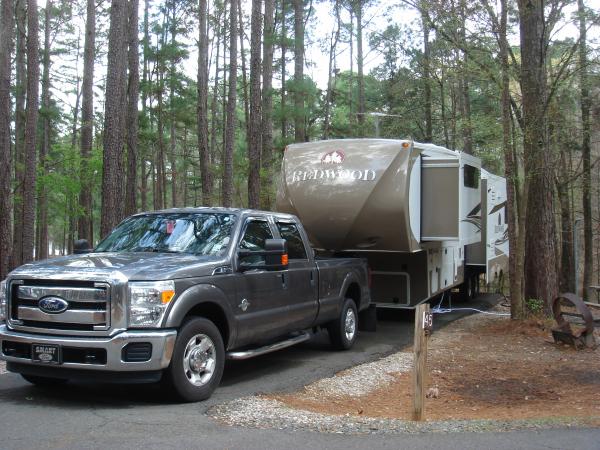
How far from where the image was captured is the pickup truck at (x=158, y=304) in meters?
5.64

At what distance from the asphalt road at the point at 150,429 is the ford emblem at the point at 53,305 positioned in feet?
3.00

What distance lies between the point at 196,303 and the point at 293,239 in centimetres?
273

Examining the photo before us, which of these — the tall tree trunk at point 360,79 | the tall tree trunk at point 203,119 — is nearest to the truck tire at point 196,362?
the tall tree trunk at point 203,119

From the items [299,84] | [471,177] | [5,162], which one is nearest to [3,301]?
[471,177]

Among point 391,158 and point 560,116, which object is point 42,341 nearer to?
point 391,158

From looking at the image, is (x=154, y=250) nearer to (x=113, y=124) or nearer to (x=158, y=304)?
(x=158, y=304)

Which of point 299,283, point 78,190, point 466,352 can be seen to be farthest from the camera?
point 78,190

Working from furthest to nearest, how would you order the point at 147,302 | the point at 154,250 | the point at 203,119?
the point at 203,119
the point at 154,250
the point at 147,302

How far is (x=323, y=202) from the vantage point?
10781 mm

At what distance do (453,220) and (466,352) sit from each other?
2457 mm

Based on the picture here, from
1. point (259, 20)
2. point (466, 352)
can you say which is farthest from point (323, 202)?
point (259, 20)

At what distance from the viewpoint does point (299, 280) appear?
8.18 metres

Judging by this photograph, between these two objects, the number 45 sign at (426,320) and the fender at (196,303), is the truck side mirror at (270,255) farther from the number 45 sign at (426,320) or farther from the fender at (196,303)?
the number 45 sign at (426,320)

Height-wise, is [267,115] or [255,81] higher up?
[267,115]
